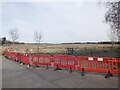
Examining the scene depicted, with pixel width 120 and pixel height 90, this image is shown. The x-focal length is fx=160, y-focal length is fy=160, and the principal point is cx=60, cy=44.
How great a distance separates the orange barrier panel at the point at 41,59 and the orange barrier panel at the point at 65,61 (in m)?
0.61

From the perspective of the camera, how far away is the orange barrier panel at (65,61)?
10.4m

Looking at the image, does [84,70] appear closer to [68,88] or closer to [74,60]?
[74,60]

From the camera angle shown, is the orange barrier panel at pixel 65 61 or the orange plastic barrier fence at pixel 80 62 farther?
the orange barrier panel at pixel 65 61

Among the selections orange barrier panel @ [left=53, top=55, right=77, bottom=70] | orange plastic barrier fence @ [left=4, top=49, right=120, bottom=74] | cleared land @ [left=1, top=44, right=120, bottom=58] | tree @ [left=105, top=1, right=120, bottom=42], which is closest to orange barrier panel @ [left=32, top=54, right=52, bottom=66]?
orange plastic barrier fence @ [left=4, top=49, right=120, bottom=74]

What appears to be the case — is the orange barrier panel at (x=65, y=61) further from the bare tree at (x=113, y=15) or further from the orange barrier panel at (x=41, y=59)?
the bare tree at (x=113, y=15)

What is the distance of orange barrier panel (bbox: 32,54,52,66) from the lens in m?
12.0

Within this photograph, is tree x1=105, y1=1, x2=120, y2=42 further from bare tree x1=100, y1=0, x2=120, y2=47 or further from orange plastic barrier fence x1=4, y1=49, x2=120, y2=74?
orange plastic barrier fence x1=4, y1=49, x2=120, y2=74

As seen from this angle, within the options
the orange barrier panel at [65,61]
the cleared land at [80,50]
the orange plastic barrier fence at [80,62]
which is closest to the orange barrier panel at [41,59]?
the orange plastic barrier fence at [80,62]

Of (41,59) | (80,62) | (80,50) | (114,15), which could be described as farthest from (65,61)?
(80,50)

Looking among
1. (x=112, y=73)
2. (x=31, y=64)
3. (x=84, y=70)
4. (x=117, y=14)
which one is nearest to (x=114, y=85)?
(x=112, y=73)

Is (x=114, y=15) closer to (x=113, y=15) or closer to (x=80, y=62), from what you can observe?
(x=113, y=15)

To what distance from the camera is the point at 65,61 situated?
10.9 m

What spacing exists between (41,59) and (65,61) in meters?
2.55

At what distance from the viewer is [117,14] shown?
16.9 meters
